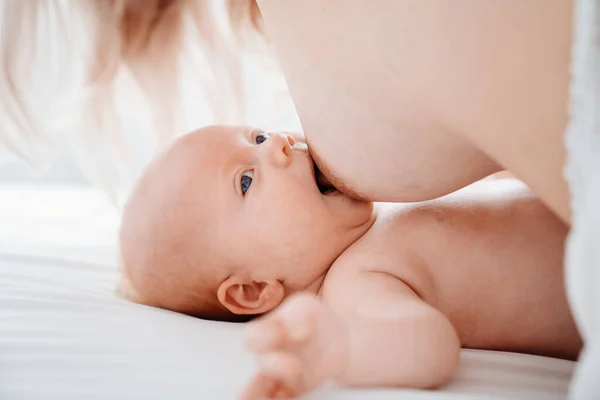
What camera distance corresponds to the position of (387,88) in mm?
578

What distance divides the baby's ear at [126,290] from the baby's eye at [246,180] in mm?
210

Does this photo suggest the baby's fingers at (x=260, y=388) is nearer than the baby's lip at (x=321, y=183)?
Yes

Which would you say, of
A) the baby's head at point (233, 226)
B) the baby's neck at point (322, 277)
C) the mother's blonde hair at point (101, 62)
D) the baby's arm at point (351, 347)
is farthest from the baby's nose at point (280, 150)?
A: the mother's blonde hair at point (101, 62)

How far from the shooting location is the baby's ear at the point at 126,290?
0.91 meters

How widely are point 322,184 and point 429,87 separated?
36cm

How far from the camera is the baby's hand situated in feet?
1.66

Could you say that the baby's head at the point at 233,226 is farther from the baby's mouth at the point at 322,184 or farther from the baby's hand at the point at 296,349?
the baby's hand at the point at 296,349

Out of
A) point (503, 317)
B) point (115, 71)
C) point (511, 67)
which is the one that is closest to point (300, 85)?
point (511, 67)

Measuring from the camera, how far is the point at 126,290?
93 cm

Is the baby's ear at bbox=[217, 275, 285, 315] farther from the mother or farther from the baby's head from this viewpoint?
the mother

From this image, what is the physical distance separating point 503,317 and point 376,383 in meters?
0.24

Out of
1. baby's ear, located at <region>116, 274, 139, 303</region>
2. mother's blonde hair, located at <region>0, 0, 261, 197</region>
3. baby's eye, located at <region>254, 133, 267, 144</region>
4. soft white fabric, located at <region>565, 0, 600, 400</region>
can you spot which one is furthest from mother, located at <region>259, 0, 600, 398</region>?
mother's blonde hair, located at <region>0, 0, 261, 197</region>

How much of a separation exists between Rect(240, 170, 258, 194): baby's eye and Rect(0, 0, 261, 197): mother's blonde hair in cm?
41

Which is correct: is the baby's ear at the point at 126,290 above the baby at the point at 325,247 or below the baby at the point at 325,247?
below
